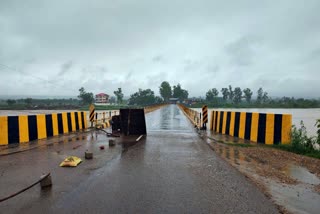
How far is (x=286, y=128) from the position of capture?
34.4ft

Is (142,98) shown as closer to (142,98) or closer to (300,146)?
(142,98)

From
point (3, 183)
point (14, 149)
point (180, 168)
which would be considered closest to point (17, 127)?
point (14, 149)

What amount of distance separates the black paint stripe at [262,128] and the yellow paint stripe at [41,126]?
10.3 meters

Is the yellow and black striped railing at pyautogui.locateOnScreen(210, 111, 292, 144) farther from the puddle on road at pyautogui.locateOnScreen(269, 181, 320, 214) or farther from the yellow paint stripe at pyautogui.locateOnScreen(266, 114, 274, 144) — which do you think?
the puddle on road at pyautogui.locateOnScreen(269, 181, 320, 214)

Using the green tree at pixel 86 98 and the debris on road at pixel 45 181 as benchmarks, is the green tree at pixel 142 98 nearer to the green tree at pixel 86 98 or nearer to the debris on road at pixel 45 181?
the green tree at pixel 86 98

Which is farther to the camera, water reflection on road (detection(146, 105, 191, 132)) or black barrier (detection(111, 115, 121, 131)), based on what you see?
water reflection on road (detection(146, 105, 191, 132))

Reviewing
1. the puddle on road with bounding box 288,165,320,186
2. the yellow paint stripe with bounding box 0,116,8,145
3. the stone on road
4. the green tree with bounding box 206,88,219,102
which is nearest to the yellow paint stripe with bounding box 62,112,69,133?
the yellow paint stripe with bounding box 0,116,8,145

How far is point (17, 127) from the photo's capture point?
11.2 m

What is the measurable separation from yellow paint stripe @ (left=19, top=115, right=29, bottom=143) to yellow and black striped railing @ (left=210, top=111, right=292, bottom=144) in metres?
10.1

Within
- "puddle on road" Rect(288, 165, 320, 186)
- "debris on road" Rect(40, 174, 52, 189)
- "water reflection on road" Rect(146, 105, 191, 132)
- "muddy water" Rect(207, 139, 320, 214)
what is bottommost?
"water reflection on road" Rect(146, 105, 191, 132)

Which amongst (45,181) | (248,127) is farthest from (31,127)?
(248,127)

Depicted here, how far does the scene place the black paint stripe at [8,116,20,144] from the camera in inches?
428

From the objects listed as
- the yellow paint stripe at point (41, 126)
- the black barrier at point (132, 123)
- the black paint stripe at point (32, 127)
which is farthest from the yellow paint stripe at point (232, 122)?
the black paint stripe at point (32, 127)

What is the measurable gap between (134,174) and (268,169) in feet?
11.9
